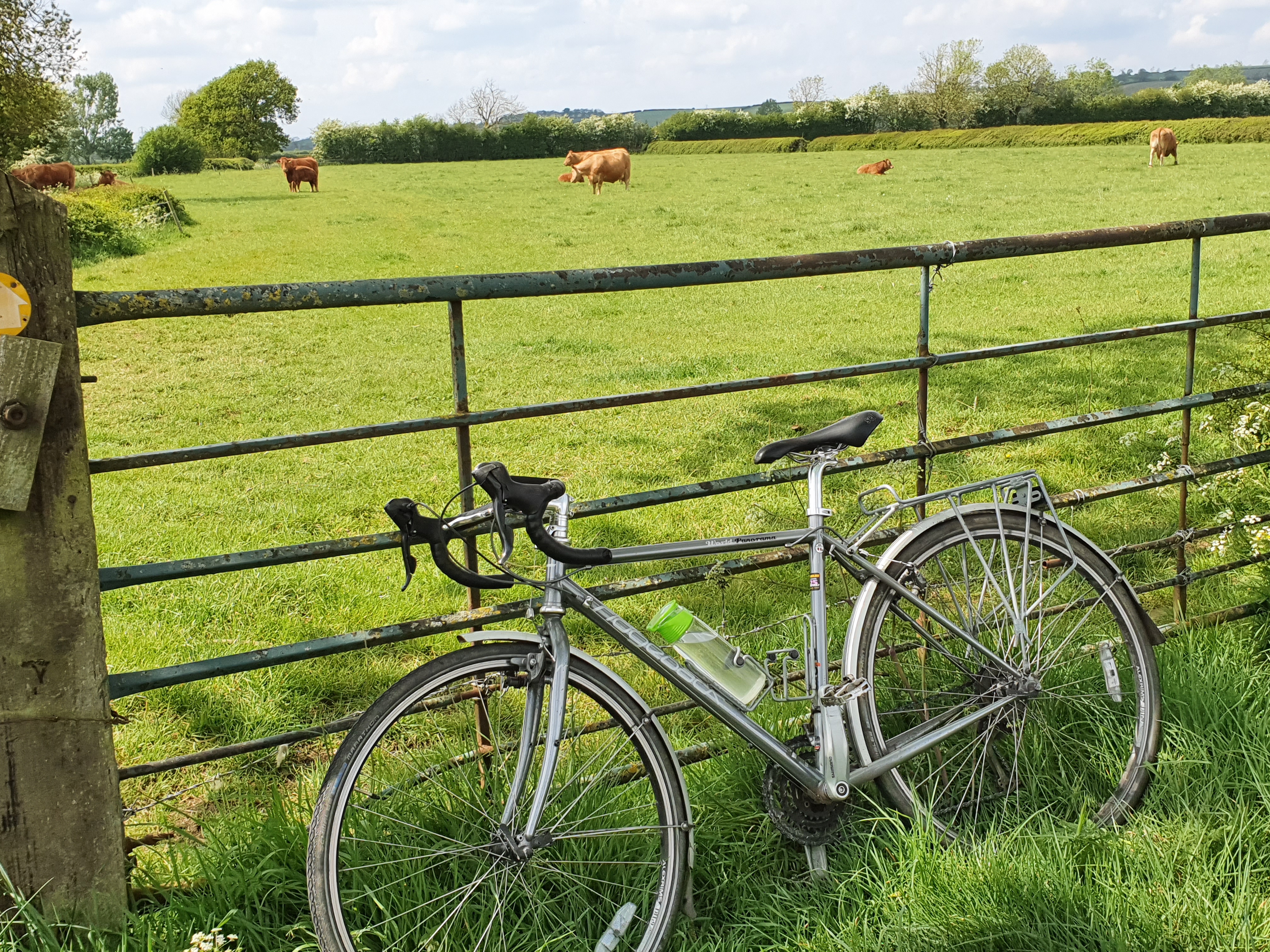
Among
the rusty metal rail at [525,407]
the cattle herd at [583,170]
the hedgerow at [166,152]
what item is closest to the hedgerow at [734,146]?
the cattle herd at [583,170]

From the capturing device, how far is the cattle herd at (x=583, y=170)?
33.7m

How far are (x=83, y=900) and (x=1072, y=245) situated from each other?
2.98 metres

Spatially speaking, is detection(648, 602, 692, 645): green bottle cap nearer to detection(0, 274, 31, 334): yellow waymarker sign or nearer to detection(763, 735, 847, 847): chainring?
detection(763, 735, 847, 847): chainring

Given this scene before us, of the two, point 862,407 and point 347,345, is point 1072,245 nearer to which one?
point 862,407

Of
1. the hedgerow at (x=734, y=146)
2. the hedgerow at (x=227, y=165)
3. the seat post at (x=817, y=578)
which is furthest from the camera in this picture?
the hedgerow at (x=734, y=146)

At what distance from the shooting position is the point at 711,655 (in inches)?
92.4

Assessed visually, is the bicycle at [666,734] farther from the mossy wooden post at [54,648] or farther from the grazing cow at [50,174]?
the grazing cow at [50,174]

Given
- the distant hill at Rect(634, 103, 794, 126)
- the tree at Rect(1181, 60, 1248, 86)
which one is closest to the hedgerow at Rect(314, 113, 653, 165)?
the distant hill at Rect(634, 103, 794, 126)

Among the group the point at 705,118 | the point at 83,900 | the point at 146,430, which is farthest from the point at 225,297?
the point at 705,118

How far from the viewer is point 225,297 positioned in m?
2.16

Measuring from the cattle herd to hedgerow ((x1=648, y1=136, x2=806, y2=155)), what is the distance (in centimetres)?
2014

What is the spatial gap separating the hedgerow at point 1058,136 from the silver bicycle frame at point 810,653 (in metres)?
48.0

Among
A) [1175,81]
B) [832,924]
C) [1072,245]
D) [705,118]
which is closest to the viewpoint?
[832,924]

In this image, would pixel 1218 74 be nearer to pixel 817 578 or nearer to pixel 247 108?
pixel 247 108
